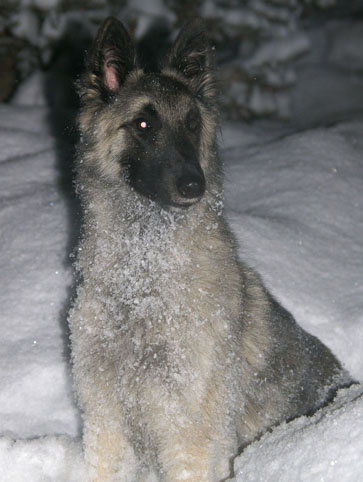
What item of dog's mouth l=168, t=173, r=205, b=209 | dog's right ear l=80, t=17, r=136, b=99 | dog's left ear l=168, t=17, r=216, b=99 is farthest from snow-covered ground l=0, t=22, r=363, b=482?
Answer: dog's right ear l=80, t=17, r=136, b=99

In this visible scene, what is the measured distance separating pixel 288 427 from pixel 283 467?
352mm

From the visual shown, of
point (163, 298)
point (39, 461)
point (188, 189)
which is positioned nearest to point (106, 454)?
point (39, 461)

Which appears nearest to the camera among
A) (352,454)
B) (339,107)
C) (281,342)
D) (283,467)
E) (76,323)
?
(352,454)

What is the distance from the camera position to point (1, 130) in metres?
5.72

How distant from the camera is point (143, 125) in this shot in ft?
9.07

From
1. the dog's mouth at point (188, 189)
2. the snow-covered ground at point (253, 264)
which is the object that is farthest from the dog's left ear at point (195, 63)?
the snow-covered ground at point (253, 264)

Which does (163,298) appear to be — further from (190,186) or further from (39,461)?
(39,461)

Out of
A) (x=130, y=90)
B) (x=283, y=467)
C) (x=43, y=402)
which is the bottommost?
(x=43, y=402)

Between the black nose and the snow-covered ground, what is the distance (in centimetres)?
116

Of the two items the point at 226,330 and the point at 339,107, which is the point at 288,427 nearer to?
the point at 226,330

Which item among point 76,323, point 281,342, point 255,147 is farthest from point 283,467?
point 255,147

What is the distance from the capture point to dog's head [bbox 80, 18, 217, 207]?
266 centimetres

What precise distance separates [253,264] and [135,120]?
1732 mm

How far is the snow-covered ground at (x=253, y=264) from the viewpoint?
8.67 ft
